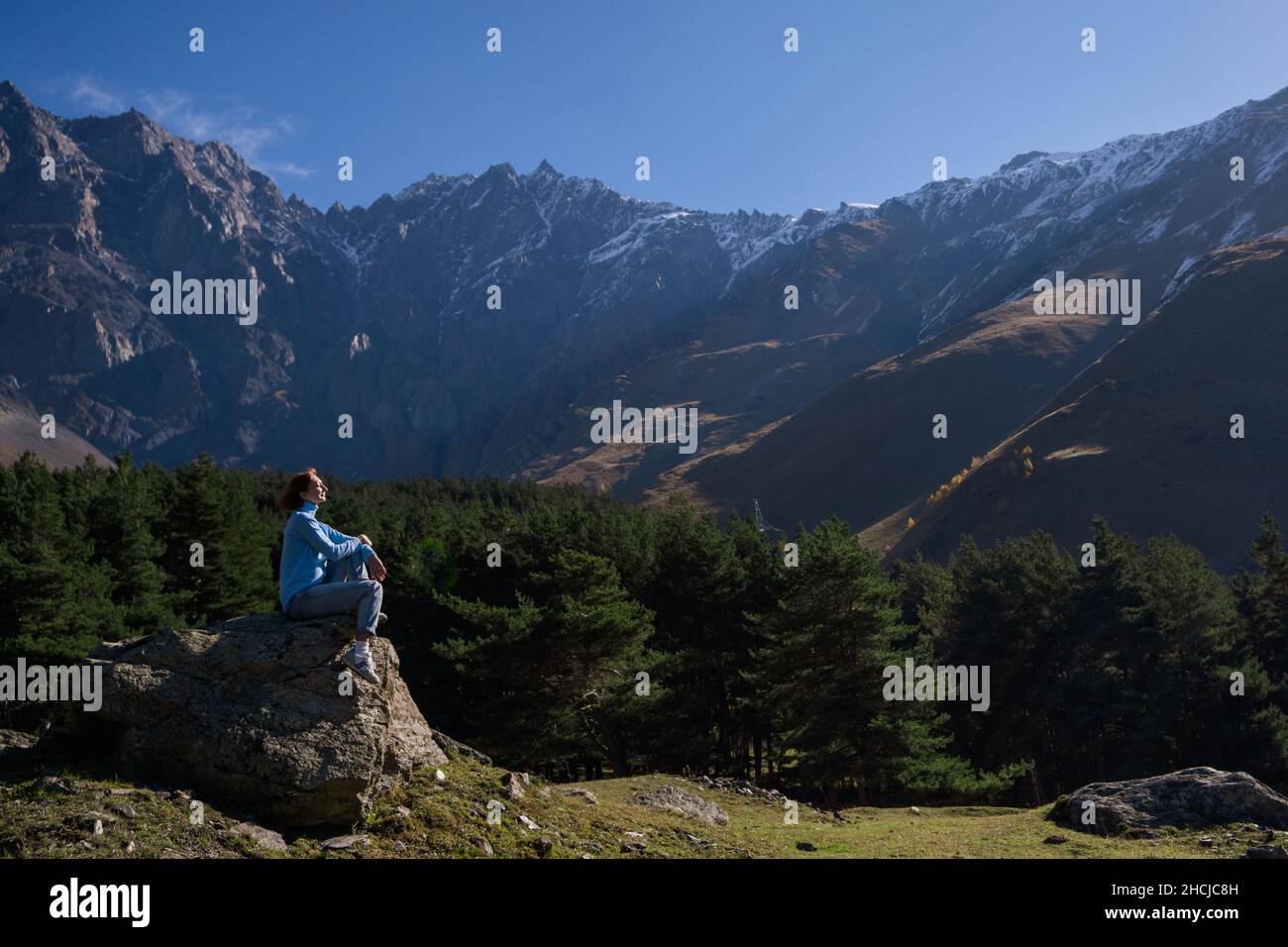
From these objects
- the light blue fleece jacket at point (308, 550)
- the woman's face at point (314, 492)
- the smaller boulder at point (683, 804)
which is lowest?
the smaller boulder at point (683, 804)

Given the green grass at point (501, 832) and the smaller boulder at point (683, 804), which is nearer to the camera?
the green grass at point (501, 832)

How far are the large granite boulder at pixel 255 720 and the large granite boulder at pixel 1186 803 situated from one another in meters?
14.9

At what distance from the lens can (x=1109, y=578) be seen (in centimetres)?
4753

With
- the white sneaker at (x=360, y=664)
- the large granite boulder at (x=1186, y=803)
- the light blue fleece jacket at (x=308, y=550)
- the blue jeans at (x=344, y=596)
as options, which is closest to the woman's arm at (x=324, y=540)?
the light blue fleece jacket at (x=308, y=550)

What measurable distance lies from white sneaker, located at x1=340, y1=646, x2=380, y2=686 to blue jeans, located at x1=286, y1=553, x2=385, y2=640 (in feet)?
0.90

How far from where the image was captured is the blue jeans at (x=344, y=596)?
1216 cm

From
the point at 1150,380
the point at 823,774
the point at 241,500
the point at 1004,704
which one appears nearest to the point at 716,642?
the point at 823,774

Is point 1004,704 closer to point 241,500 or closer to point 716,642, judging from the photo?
point 716,642

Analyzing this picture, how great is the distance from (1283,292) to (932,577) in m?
170

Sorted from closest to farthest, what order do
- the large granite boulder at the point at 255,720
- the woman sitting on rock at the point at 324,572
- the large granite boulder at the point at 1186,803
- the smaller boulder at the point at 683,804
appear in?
the large granite boulder at the point at 255,720 < the woman sitting on rock at the point at 324,572 < the large granite boulder at the point at 1186,803 < the smaller boulder at the point at 683,804

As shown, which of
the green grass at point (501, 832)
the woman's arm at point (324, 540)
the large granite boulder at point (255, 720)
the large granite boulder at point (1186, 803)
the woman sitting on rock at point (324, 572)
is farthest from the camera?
the large granite boulder at point (1186, 803)

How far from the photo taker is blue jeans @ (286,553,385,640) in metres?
12.2

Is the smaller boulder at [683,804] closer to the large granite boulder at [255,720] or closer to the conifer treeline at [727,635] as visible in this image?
the large granite boulder at [255,720]

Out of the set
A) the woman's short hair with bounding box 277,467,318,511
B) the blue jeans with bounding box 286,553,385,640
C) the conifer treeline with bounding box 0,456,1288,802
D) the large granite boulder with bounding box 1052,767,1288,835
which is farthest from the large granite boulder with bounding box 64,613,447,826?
the conifer treeline with bounding box 0,456,1288,802
